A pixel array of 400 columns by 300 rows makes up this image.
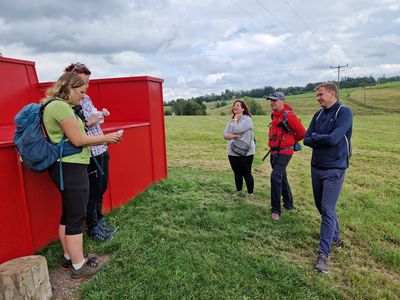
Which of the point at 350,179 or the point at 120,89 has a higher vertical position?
the point at 120,89

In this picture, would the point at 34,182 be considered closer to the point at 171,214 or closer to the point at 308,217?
the point at 171,214

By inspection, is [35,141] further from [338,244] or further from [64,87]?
[338,244]

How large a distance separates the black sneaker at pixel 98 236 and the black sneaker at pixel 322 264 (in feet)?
8.42

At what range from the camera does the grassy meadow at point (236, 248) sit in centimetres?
324

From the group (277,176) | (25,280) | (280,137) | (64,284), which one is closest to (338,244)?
(277,176)

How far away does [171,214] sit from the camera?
198 inches

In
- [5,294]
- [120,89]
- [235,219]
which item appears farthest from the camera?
[120,89]

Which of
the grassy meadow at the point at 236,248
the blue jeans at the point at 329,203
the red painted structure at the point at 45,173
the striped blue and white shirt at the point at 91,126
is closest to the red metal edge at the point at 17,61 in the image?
the red painted structure at the point at 45,173

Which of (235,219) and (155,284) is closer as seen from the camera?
(155,284)

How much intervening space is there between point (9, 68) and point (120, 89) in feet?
6.39

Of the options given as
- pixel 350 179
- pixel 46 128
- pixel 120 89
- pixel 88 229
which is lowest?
pixel 350 179

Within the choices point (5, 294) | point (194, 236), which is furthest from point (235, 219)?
point (5, 294)

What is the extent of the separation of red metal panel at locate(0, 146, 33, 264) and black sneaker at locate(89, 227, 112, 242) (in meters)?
0.82

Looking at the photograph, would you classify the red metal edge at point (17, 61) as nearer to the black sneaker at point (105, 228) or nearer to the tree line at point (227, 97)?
the black sneaker at point (105, 228)
